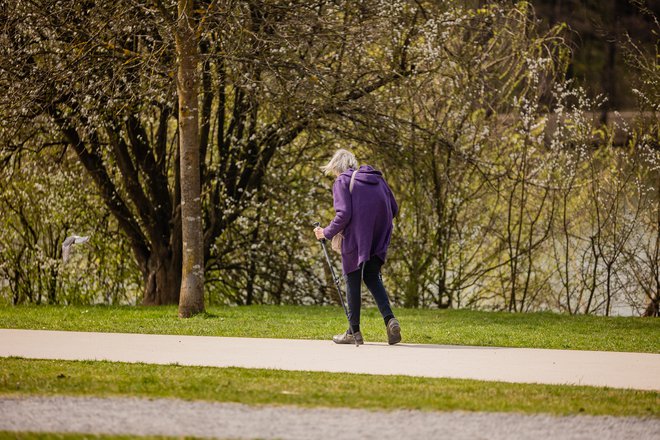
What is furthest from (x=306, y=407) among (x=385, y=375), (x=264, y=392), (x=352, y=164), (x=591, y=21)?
(x=591, y=21)

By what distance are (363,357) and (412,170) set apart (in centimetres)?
747

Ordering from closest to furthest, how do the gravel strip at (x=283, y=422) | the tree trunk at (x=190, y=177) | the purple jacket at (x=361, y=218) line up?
the gravel strip at (x=283, y=422) → the purple jacket at (x=361, y=218) → the tree trunk at (x=190, y=177)

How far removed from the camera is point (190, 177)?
1434 cm

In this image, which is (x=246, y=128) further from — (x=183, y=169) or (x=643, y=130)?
(x=643, y=130)

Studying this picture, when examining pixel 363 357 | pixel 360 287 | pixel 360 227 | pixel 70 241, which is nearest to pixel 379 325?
pixel 360 287

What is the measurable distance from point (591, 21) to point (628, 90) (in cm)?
185

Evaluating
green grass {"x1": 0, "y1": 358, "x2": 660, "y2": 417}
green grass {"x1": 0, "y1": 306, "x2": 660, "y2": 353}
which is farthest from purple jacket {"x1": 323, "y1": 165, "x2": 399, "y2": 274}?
green grass {"x1": 0, "y1": 358, "x2": 660, "y2": 417}

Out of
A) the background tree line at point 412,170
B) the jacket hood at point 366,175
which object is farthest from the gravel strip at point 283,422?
the background tree line at point 412,170

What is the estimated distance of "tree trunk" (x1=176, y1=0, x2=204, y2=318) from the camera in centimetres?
1391

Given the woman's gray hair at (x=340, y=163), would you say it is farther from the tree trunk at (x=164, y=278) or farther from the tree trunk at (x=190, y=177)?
the tree trunk at (x=164, y=278)

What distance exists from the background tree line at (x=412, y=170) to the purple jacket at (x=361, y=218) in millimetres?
4944

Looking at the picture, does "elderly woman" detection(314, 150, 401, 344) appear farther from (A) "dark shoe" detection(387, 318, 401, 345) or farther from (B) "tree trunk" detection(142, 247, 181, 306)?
(B) "tree trunk" detection(142, 247, 181, 306)

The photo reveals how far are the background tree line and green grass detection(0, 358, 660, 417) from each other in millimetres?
7574

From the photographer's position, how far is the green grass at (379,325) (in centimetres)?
1168
